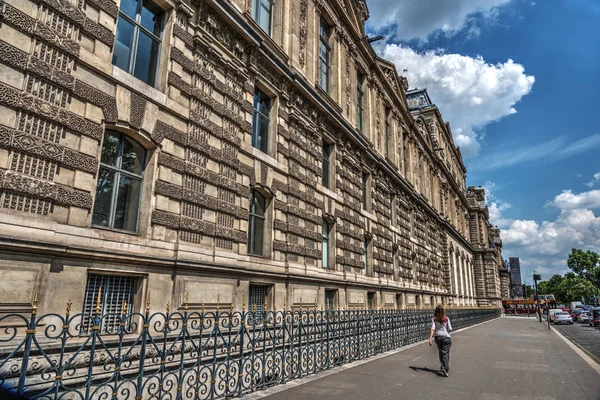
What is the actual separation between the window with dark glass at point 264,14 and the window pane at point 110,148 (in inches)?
363

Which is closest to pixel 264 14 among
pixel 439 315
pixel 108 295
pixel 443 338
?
pixel 108 295

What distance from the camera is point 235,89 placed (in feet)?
42.0

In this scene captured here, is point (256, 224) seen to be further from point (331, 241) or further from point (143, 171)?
point (331, 241)

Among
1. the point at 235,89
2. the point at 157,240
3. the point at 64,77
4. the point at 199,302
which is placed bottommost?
the point at 199,302

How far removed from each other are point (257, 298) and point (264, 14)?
469 inches

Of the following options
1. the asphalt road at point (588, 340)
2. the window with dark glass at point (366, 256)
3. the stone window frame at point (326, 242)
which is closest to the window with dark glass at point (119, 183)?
the stone window frame at point (326, 242)

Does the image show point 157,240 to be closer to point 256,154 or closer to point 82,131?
point 82,131

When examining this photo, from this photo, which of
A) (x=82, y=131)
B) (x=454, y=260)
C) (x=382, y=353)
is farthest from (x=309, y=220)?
(x=454, y=260)

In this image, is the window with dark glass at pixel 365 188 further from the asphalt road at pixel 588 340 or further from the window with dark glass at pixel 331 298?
the asphalt road at pixel 588 340

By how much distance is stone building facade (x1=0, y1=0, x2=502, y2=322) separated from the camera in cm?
699

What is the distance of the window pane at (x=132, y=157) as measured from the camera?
30.0 feet

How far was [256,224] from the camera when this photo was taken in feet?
45.1

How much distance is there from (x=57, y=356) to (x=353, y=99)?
21.0m

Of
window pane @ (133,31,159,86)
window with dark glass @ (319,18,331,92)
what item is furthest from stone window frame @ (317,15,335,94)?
window pane @ (133,31,159,86)
